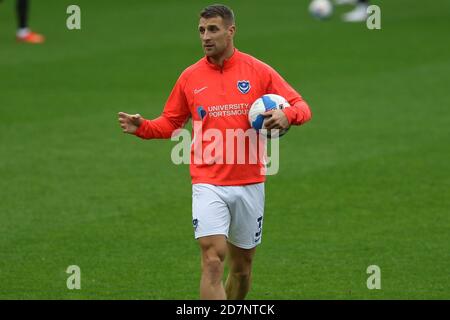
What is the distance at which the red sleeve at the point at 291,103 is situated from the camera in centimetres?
777

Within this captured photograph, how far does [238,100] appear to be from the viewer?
312 inches

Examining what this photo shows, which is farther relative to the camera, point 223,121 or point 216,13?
point 216,13

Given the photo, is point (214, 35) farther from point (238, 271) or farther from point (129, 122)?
point (238, 271)

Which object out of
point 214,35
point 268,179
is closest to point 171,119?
point 214,35

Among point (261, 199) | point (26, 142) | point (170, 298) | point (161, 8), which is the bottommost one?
point (170, 298)

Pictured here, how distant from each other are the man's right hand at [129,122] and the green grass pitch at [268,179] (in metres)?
1.82

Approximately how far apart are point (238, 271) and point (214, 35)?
1931 millimetres

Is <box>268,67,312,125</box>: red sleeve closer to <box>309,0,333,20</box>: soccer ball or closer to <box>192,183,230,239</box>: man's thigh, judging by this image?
<box>192,183,230,239</box>: man's thigh

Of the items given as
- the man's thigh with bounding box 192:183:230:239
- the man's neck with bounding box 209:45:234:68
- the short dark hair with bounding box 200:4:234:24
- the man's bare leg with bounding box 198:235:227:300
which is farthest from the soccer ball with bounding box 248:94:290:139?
the man's bare leg with bounding box 198:235:227:300

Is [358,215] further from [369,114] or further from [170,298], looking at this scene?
[369,114]

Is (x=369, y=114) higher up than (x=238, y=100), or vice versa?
(x=369, y=114)

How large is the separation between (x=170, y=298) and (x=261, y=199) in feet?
5.04

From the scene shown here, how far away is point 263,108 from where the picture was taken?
25.4ft

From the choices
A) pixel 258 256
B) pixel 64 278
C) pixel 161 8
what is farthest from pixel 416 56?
pixel 64 278
